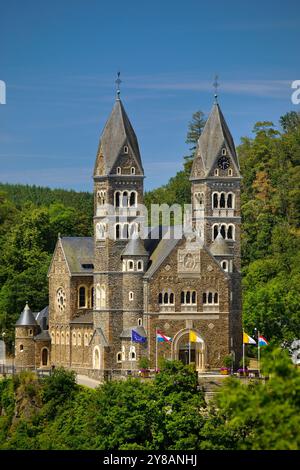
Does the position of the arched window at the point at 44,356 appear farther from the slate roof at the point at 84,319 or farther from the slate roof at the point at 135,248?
the slate roof at the point at 135,248

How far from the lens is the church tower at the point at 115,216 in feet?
292

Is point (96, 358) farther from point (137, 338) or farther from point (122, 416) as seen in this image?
point (122, 416)

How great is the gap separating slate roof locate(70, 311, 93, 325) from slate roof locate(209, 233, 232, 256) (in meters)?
8.84

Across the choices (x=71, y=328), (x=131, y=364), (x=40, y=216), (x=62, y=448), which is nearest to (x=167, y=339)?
(x=131, y=364)

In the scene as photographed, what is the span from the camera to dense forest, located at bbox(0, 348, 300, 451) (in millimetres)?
69938

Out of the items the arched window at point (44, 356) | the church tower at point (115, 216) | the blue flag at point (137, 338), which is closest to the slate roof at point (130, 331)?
the blue flag at point (137, 338)

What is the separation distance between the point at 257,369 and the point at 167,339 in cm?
587

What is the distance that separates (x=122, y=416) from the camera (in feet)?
238

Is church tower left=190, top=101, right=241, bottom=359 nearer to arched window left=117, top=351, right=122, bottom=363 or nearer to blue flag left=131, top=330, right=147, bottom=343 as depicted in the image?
blue flag left=131, top=330, right=147, bottom=343

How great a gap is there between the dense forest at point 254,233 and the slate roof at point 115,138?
46.3 feet

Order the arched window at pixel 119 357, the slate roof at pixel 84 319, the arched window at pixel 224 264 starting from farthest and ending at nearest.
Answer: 1. the slate roof at pixel 84 319
2. the arched window at pixel 224 264
3. the arched window at pixel 119 357

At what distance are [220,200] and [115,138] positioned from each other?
7175 millimetres

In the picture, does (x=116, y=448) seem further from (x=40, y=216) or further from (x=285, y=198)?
(x=285, y=198)

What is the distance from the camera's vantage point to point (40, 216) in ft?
381
